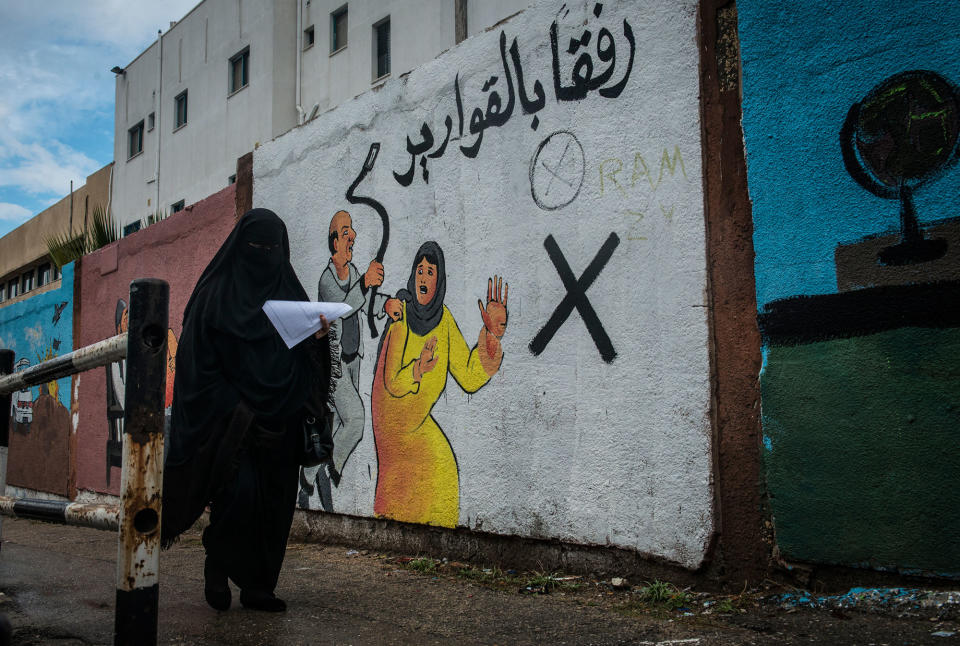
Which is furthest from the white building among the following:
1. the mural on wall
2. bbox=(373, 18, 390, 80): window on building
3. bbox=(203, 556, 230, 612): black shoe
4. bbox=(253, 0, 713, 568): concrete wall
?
bbox=(203, 556, 230, 612): black shoe

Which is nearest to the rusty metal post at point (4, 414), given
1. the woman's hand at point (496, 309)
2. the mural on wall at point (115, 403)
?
the woman's hand at point (496, 309)

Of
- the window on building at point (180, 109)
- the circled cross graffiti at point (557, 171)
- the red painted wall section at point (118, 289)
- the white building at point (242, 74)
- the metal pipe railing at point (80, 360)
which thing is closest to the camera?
the metal pipe railing at point (80, 360)

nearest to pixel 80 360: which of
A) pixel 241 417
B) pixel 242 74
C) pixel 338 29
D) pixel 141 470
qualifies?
pixel 141 470

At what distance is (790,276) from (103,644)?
9.38 ft

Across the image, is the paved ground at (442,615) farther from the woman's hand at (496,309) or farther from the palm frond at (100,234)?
the palm frond at (100,234)

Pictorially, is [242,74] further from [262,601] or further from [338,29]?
[262,601]

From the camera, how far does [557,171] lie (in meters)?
4.00

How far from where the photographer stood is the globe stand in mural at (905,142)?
2.80 metres

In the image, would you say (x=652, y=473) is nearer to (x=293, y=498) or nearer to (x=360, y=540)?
(x=293, y=498)

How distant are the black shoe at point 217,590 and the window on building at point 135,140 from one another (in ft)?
71.0

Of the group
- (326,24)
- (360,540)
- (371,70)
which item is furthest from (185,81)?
(360,540)

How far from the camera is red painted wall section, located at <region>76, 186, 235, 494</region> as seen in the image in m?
6.91

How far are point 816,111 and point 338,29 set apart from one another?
1582 centimetres

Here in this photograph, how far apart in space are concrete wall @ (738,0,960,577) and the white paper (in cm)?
182
